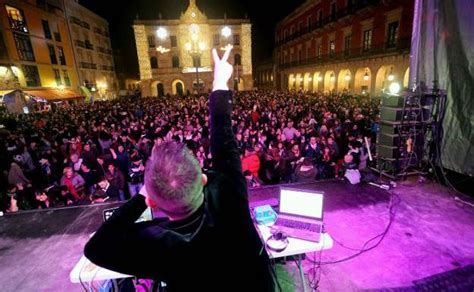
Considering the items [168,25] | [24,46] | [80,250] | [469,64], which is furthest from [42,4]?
[469,64]

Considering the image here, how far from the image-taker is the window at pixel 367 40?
69.5 feet

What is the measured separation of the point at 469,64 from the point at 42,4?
33.7 m

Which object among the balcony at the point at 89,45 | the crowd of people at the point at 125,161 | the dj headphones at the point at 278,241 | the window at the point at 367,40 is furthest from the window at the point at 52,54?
the dj headphones at the point at 278,241

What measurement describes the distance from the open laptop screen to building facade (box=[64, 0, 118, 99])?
32986mm

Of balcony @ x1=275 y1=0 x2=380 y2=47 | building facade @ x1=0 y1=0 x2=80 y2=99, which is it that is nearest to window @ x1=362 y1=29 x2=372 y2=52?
balcony @ x1=275 y1=0 x2=380 y2=47

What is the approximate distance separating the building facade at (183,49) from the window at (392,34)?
22964 mm

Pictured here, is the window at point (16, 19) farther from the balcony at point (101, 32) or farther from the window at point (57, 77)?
the balcony at point (101, 32)

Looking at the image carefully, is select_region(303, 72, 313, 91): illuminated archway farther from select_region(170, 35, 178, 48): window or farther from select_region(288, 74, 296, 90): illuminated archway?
select_region(170, 35, 178, 48): window

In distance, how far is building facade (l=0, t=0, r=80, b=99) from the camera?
66.8 feet

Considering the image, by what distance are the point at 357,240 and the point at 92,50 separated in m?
40.3

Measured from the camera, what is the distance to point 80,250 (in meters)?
4.00

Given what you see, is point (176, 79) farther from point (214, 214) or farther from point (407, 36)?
point (214, 214)

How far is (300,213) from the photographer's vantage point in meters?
3.23

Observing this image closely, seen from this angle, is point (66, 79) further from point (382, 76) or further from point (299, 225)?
point (299, 225)
